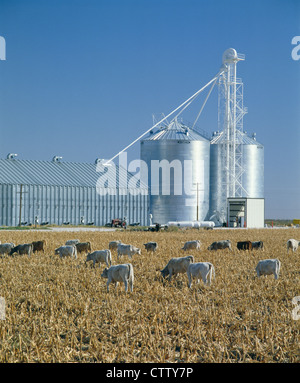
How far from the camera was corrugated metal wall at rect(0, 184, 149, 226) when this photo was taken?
229ft

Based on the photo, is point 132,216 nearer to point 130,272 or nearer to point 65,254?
point 65,254

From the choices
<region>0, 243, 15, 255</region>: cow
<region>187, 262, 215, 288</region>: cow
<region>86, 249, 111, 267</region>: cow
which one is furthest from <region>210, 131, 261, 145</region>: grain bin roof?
<region>187, 262, 215, 288</region>: cow

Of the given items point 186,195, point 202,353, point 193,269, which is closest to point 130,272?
point 193,269

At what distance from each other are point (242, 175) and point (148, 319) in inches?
2785

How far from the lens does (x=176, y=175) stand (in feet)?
242

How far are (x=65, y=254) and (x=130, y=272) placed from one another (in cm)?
839

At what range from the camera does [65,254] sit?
65.7 feet

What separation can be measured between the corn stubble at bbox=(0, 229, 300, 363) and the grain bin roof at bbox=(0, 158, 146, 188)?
59.8 metres

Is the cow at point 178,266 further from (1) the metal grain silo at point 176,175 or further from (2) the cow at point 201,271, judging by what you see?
(1) the metal grain silo at point 176,175

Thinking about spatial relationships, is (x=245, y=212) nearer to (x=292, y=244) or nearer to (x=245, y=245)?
(x=245, y=245)

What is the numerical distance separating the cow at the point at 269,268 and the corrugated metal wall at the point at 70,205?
59169mm

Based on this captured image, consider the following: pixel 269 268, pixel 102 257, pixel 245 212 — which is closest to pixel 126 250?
pixel 102 257

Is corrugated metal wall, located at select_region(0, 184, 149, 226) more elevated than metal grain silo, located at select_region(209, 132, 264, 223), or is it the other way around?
metal grain silo, located at select_region(209, 132, 264, 223)

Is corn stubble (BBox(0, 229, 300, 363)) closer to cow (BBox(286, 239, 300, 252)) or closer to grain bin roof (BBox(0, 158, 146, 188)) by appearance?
cow (BBox(286, 239, 300, 252))
